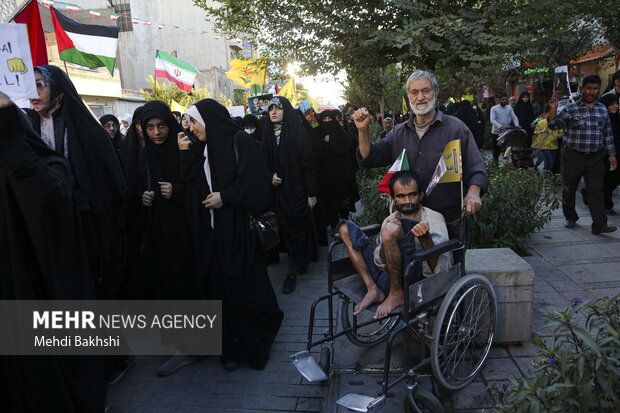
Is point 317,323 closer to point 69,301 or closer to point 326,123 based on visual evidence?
point 69,301

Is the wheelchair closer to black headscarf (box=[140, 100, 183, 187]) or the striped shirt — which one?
black headscarf (box=[140, 100, 183, 187])

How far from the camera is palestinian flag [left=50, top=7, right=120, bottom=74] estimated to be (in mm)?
6848

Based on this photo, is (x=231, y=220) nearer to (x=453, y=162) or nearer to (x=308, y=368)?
(x=308, y=368)

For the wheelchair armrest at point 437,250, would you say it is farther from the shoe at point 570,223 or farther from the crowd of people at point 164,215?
the shoe at point 570,223

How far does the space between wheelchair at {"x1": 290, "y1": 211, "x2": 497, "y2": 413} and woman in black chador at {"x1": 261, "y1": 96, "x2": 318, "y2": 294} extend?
211cm

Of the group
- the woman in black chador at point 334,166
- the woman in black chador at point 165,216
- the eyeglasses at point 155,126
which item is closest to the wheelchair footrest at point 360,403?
the woman in black chador at point 165,216

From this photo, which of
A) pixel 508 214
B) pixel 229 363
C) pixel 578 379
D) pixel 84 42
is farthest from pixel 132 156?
pixel 84 42

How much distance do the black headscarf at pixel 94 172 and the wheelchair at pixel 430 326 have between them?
57.1 inches

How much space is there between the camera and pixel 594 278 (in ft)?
14.9

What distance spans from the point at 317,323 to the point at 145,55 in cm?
4221

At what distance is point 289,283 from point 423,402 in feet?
8.73

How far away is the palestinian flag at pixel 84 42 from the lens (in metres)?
6.85

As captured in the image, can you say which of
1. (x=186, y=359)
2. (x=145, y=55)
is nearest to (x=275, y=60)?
(x=186, y=359)

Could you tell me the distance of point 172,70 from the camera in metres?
11.2
